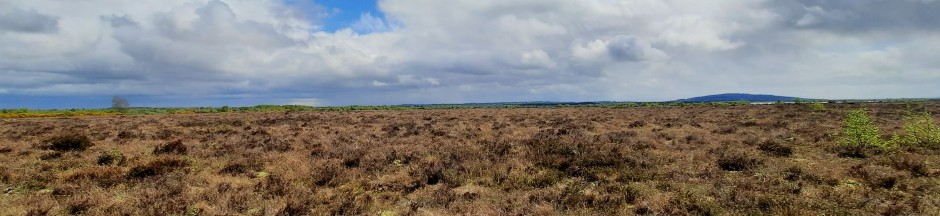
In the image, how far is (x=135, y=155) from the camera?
57.9 ft

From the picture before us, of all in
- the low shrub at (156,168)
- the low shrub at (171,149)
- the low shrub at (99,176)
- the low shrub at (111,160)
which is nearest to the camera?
the low shrub at (99,176)

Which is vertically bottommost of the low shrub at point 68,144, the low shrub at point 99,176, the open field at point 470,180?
the open field at point 470,180

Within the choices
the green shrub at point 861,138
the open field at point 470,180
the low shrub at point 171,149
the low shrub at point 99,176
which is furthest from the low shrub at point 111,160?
the green shrub at point 861,138

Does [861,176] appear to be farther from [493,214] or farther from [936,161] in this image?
[493,214]

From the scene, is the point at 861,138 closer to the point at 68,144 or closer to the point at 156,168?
the point at 156,168

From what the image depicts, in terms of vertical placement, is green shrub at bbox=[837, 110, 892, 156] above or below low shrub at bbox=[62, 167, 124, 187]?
above

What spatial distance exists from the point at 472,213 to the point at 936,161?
1434cm

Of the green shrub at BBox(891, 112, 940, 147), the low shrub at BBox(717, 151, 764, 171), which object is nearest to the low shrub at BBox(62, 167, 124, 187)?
the low shrub at BBox(717, 151, 764, 171)

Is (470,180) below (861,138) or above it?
below

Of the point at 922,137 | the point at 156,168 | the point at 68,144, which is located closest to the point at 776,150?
the point at 922,137

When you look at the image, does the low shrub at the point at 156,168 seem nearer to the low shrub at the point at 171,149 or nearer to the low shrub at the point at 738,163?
the low shrub at the point at 171,149

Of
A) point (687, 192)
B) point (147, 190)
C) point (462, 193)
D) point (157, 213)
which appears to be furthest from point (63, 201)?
point (687, 192)

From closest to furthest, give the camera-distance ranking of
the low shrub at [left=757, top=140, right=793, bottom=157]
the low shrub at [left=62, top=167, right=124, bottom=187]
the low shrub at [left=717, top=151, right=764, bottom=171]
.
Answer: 1. the low shrub at [left=62, top=167, right=124, bottom=187]
2. the low shrub at [left=717, top=151, right=764, bottom=171]
3. the low shrub at [left=757, top=140, right=793, bottom=157]

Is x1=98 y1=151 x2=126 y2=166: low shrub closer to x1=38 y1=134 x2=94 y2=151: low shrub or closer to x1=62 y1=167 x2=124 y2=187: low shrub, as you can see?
x1=62 y1=167 x2=124 y2=187: low shrub
